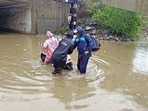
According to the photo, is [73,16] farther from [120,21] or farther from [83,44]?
[83,44]

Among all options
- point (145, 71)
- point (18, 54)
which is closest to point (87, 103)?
point (145, 71)

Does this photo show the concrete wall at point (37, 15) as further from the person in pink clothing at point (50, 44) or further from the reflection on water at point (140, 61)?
the person in pink clothing at point (50, 44)

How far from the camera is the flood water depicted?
7.94m

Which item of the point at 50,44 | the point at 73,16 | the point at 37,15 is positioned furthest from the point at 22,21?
the point at 50,44

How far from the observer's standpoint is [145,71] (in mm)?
12250

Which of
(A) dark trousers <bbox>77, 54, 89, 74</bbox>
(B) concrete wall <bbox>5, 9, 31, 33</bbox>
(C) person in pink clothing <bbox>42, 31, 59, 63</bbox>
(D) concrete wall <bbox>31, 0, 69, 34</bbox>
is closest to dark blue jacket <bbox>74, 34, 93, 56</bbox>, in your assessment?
(A) dark trousers <bbox>77, 54, 89, 74</bbox>

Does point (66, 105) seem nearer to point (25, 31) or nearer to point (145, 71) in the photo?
point (145, 71)

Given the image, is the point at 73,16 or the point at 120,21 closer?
the point at 120,21

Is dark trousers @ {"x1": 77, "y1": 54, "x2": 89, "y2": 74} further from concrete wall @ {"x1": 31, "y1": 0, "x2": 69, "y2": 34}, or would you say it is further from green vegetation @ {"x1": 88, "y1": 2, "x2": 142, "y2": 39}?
concrete wall @ {"x1": 31, "y1": 0, "x2": 69, "y2": 34}

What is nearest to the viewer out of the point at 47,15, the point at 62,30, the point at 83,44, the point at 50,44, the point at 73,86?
the point at 73,86

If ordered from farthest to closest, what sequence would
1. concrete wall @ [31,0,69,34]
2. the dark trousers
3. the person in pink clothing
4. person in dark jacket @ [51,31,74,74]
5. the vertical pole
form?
concrete wall @ [31,0,69,34] < the vertical pole < the person in pink clothing < the dark trousers < person in dark jacket @ [51,31,74,74]

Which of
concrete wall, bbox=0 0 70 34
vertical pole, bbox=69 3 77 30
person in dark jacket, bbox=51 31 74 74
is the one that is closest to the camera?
person in dark jacket, bbox=51 31 74 74

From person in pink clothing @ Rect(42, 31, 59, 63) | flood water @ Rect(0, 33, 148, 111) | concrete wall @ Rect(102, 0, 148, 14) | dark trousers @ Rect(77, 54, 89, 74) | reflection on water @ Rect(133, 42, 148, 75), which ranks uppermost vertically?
concrete wall @ Rect(102, 0, 148, 14)

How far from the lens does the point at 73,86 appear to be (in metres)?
9.58
